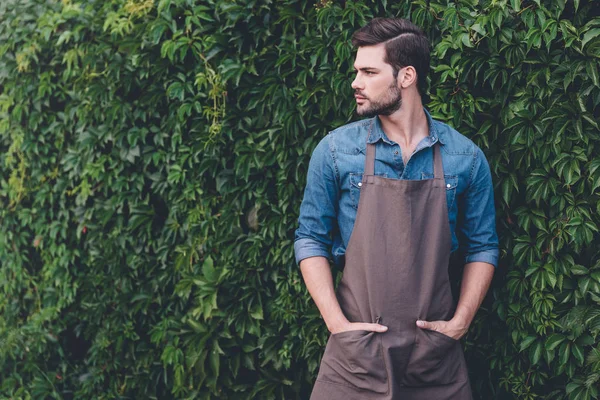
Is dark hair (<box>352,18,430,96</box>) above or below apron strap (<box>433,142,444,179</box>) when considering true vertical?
above

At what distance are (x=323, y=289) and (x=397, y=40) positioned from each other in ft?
2.95

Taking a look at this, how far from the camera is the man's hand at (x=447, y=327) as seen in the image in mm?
2832

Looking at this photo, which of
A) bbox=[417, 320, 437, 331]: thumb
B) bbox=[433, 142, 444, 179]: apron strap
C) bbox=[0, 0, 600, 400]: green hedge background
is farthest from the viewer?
bbox=[0, 0, 600, 400]: green hedge background

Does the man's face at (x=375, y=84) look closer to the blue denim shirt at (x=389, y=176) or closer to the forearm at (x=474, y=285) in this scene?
the blue denim shirt at (x=389, y=176)

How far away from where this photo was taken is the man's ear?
298cm

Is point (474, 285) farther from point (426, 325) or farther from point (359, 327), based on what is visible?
point (359, 327)

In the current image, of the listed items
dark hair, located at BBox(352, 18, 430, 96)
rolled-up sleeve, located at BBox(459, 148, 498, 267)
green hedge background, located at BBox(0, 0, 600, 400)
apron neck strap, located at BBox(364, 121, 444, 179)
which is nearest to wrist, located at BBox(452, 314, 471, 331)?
rolled-up sleeve, located at BBox(459, 148, 498, 267)

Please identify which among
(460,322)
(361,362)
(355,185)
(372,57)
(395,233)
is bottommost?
(361,362)

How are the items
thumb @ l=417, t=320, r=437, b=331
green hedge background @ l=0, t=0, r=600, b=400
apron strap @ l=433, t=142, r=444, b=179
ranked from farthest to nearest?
green hedge background @ l=0, t=0, r=600, b=400 < apron strap @ l=433, t=142, r=444, b=179 < thumb @ l=417, t=320, r=437, b=331

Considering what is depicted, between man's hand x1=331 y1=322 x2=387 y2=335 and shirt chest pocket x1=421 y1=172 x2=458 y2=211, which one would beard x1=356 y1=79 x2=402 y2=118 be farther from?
man's hand x1=331 y1=322 x2=387 y2=335

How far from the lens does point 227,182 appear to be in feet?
13.3

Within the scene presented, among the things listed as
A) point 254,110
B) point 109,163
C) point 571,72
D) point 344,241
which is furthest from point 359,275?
point 109,163

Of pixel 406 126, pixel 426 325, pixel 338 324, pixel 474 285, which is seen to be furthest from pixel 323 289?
pixel 406 126

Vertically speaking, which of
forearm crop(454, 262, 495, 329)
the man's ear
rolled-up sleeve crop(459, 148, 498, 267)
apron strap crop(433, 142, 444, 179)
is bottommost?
forearm crop(454, 262, 495, 329)
